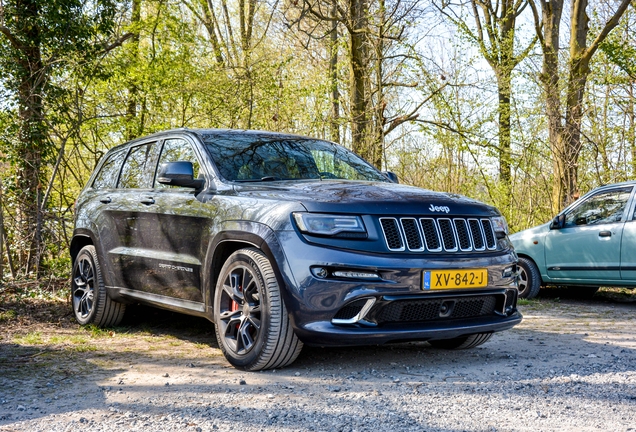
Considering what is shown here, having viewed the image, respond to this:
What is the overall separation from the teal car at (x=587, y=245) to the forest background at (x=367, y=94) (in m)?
4.24

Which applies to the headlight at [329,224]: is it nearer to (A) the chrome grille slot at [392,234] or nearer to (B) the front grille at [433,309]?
(A) the chrome grille slot at [392,234]

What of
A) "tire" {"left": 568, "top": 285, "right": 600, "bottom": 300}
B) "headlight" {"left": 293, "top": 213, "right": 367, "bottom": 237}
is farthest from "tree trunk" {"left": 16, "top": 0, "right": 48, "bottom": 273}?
"tire" {"left": 568, "top": 285, "right": 600, "bottom": 300}

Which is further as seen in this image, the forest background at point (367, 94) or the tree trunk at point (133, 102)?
the tree trunk at point (133, 102)

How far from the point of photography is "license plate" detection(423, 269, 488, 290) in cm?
458

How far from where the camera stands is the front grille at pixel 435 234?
15.1 feet

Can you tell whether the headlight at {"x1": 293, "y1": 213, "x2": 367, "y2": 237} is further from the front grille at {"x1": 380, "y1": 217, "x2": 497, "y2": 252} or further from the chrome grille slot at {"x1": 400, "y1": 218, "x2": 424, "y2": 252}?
the chrome grille slot at {"x1": 400, "y1": 218, "x2": 424, "y2": 252}

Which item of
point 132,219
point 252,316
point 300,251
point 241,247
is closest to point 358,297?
point 300,251

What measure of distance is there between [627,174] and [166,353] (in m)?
10.5

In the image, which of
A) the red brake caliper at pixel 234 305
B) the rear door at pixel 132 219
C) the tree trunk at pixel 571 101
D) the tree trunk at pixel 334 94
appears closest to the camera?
the red brake caliper at pixel 234 305

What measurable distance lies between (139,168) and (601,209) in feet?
20.3

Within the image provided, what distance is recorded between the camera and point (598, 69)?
14.6 meters

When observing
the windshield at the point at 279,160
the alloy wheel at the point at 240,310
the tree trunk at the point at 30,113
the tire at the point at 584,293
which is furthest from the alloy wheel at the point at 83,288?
the tire at the point at 584,293

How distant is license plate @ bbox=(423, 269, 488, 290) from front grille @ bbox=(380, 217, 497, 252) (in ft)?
0.54

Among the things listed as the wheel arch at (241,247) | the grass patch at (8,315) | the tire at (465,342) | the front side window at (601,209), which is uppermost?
the front side window at (601,209)
